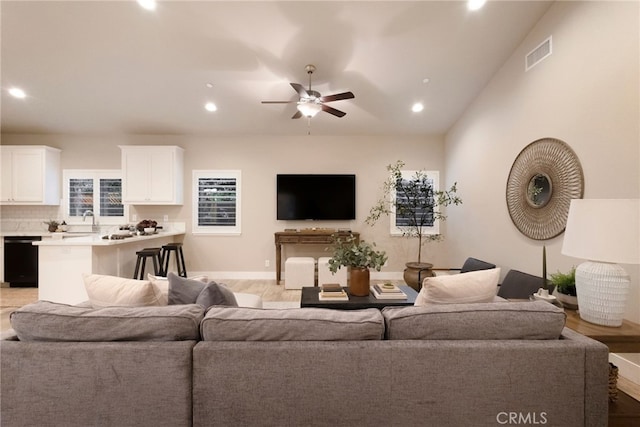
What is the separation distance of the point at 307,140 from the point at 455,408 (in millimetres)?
4952

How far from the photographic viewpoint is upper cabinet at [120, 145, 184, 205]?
5.20 m

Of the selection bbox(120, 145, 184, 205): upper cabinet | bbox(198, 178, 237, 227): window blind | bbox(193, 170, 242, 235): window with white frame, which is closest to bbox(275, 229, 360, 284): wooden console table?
bbox(193, 170, 242, 235): window with white frame

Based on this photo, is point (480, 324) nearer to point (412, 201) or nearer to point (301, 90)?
point (301, 90)

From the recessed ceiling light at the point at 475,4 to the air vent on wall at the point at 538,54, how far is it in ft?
2.57

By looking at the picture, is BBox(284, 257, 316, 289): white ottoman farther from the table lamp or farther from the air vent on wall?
the air vent on wall

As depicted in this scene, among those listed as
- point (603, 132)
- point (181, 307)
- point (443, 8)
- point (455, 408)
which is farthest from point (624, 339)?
point (443, 8)

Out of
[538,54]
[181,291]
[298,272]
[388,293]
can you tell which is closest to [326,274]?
[298,272]

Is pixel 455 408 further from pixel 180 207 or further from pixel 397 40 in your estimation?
pixel 180 207

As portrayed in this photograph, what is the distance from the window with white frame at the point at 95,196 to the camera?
18.2 feet

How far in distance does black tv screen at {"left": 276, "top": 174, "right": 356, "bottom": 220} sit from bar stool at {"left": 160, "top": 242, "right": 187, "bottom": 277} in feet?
6.06

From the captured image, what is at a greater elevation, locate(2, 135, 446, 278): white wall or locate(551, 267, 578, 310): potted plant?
locate(2, 135, 446, 278): white wall

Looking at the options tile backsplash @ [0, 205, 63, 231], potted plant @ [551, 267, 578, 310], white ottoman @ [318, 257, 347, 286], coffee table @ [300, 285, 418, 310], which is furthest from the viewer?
tile backsplash @ [0, 205, 63, 231]

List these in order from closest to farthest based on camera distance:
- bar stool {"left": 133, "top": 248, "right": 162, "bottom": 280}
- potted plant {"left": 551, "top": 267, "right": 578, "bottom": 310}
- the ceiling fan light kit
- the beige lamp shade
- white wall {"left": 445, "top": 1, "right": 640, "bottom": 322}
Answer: the beige lamp shade, potted plant {"left": 551, "top": 267, "right": 578, "bottom": 310}, white wall {"left": 445, "top": 1, "right": 640, "bottom": 322}, the ceiling fan light kit, bar stool {"left": 133, "top": 248, "right": 162, "bottom": 280}

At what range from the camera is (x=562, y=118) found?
2.81 m
